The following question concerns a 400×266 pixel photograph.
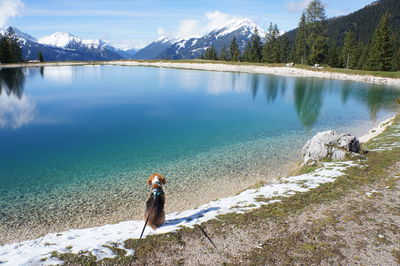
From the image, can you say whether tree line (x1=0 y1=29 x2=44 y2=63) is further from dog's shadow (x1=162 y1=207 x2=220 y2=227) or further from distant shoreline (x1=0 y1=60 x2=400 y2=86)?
dog's shadow (x1=162 y1=207 x2=220 y2=227)

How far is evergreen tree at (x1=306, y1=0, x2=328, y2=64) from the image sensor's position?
264 feet

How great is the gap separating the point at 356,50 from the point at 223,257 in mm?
99694

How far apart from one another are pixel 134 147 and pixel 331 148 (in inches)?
512

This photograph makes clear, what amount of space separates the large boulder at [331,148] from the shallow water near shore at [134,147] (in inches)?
63.1

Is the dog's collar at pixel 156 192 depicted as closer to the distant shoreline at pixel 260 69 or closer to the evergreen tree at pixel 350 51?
the distant shoreline at pixel 260 69

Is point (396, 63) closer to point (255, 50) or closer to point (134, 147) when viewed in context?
point (255, 50)

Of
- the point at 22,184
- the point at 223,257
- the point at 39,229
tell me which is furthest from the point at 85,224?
the point at 223,257

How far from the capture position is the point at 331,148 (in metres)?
14.9

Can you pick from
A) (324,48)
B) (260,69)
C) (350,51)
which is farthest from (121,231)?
(350,51)

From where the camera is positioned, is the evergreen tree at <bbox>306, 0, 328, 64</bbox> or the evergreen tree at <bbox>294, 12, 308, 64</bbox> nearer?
the evergreen tree at <bbox>306, 0, 328, 64</bbox>

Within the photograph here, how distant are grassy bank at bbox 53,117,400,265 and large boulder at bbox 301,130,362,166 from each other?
4.14 m

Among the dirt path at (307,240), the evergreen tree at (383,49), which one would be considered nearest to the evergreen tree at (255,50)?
the evergreen tree at (383,49)

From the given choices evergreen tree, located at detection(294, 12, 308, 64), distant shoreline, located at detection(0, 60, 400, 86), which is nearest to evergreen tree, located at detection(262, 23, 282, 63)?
evergreen tree, located at detection(294, 12, 308, 64)

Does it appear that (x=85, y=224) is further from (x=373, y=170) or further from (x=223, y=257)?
(x=373, y=170)
